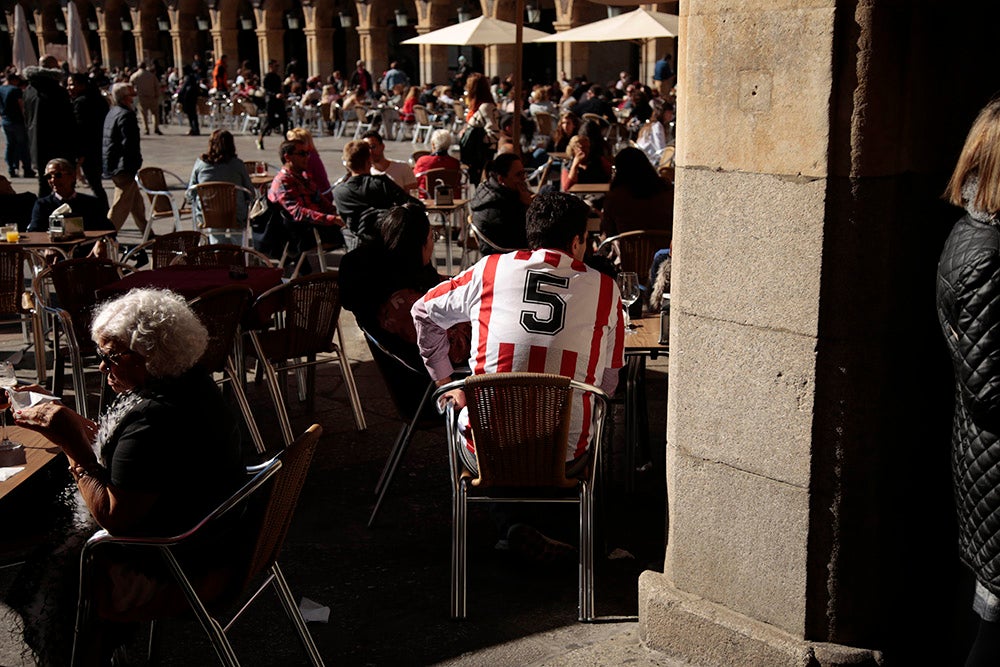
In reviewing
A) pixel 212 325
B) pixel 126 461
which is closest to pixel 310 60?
pixel 212 325

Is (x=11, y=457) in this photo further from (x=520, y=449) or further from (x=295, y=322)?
(x=295, y=322)

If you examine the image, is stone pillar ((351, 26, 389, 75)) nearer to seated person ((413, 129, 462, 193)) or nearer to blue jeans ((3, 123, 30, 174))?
blue jeans ((3, 123, 30, 174))

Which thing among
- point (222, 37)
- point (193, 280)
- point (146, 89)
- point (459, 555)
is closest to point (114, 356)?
point (459, 555)

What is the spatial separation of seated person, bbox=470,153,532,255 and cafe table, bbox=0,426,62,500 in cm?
399

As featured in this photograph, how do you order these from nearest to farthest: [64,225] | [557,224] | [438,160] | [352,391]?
1. [557,224]
2. [352,391]
3. [64,225]
4. [438,160]

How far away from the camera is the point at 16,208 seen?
8.43 meters

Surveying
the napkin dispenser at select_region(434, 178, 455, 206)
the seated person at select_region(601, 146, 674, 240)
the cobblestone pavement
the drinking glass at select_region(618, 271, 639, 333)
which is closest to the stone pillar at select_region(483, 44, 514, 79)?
the napkin dispenser at select_region(434, 178, 455, 206)

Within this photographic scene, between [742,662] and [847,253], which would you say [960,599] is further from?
[847,253]

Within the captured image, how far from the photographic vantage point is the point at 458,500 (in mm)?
3861

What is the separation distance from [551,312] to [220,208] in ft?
18.0

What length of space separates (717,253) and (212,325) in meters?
2.67

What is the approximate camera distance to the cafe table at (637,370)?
445 centimetres

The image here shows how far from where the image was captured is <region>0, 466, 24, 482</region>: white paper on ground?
3.21m

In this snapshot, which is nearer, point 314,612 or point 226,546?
point 226,546
